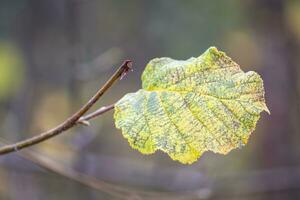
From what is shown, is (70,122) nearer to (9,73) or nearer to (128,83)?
(9,73)

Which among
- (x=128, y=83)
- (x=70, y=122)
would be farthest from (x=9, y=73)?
(x=70, y=122)

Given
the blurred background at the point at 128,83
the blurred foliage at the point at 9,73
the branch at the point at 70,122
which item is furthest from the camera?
the blurred foliage at the point at 9,73

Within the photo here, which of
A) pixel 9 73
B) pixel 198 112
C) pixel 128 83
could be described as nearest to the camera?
pixel 198 112

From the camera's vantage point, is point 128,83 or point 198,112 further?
point 128,83

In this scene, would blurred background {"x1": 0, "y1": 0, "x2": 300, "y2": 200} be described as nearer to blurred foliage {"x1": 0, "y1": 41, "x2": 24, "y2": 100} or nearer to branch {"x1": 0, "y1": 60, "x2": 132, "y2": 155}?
blurred foliage {"x1": 0, "y1": 41, "x2": 24, "y2": 100}

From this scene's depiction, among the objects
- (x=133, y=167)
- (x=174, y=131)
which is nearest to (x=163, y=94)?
(x=174, y=131)

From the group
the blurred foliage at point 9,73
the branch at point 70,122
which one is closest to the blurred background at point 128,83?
the blurred foliage at point 9,73

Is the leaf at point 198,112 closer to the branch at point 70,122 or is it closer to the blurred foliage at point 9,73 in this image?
the branch at point 70,122
